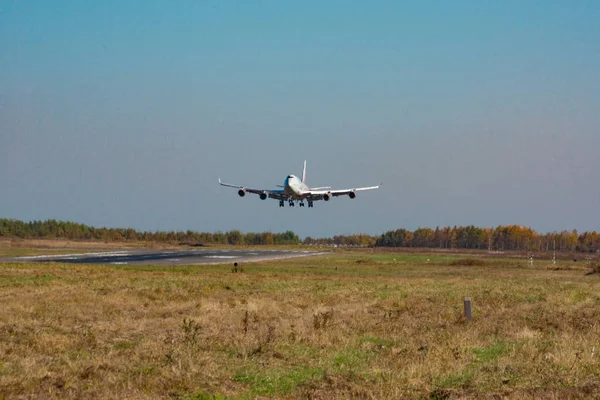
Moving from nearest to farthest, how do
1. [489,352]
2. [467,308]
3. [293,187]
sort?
[489,352]
[467,308]
[293,187]

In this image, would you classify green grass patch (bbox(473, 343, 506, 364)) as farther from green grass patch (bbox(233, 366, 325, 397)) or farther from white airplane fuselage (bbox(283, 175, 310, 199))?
white airplane fuselage (bbox(283, 175, 310, 199))

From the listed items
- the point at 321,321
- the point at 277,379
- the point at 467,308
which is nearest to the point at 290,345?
the point at 277,379

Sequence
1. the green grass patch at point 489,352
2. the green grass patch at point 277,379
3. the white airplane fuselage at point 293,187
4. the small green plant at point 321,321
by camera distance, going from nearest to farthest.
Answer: the green grass patch at point 277,379, the green grass patch at point 489,352, the small green plant at point 321,321, the white airplane fuselage at point 293,187

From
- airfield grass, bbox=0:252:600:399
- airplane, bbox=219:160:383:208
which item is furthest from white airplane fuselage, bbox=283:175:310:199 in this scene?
airfield grass, bbox=0:252:600:399

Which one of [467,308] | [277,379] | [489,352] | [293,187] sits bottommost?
[277,379]

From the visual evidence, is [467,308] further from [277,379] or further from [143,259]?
[143,259]

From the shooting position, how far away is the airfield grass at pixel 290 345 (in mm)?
15867

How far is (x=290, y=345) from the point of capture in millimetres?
22234

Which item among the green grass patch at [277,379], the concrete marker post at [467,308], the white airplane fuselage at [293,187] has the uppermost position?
the white airplane fuselage at [293,187]

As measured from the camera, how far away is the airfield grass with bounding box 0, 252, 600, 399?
15867mm

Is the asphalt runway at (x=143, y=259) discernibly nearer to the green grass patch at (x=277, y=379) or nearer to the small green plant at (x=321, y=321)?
the small green plant at (x=321, y=321)

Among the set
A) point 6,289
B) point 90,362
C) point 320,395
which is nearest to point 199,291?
point 6,289

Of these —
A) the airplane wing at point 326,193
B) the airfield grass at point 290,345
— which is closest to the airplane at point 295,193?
the airplane wing at point 326,193

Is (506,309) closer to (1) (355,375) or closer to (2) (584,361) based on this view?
(2) (584,361)
